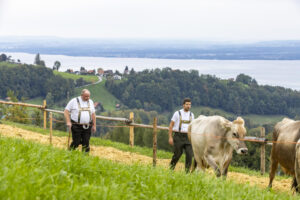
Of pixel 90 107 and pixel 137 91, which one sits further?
pixel 137 91

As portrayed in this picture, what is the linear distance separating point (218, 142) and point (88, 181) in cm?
416

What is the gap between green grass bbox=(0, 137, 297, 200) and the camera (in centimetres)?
418

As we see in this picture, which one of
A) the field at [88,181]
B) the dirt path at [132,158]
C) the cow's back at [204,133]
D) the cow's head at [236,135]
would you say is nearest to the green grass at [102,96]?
the dirt path at [132,158]

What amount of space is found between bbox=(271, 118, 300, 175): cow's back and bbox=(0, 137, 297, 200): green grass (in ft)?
7.39

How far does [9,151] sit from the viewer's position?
5.72 m

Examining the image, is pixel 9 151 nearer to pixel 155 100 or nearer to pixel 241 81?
pixel 155 100

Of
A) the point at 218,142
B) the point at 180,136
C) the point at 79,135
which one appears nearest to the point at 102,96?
the point at 79,135

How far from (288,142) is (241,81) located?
183184mm

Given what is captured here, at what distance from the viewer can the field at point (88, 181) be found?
4.18m

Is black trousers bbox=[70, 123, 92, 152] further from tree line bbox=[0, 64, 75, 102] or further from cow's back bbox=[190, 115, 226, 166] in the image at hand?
tree line bbox=[0, 64, 75, 102]

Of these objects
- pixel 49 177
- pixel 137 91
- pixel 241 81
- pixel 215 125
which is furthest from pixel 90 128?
pixel 241 81

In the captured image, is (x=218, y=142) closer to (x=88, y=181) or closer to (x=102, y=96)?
(x=88, y=181)

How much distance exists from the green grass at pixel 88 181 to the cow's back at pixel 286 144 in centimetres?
225

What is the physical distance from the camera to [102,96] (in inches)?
6614
